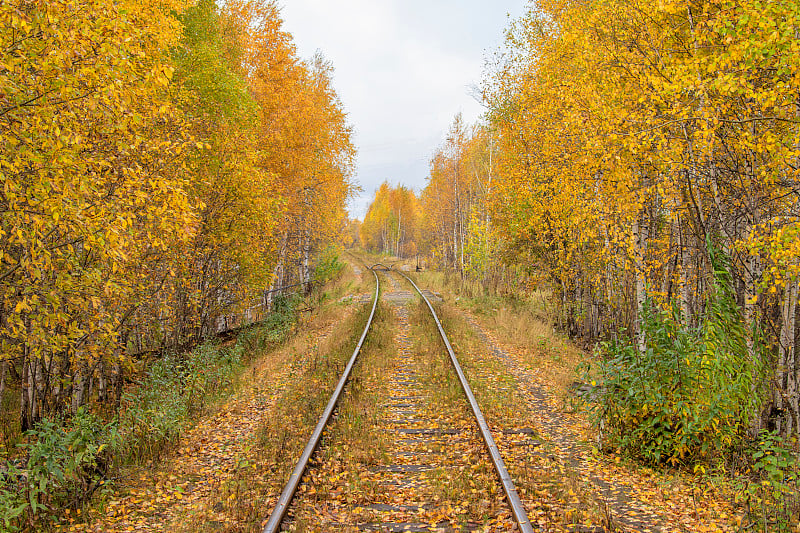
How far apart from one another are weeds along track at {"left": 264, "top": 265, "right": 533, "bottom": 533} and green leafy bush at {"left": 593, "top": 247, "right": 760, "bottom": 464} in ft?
6.37

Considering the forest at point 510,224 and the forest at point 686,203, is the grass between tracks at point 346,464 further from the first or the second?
the forest at point 686,203

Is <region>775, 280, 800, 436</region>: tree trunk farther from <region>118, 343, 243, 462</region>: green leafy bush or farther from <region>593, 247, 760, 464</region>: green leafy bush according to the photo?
<region>118, 343, 243, 462</region>: green leafy bush

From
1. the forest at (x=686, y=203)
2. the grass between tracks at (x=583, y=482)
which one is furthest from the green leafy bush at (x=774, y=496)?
the forest at (x=686, y=203)

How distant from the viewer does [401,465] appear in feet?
19.1

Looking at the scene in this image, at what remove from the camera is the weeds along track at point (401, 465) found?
→ 461 cm

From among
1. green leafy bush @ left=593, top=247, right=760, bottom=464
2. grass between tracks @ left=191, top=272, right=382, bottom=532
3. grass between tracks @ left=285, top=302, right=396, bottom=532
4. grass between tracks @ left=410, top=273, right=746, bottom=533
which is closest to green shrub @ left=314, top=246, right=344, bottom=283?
grass between tracks @ left=191, top=272, right=382, bottom=532

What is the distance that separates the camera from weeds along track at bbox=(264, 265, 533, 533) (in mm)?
4609

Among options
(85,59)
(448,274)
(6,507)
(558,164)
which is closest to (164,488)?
(6,507)

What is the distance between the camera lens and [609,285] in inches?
450

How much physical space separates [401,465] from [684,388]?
361 centimetres

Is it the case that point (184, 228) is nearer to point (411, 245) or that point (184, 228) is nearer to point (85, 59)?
point (85, 59)

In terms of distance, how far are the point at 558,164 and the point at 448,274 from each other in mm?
20764

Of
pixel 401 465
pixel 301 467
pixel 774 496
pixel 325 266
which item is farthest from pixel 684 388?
pixel 325 266

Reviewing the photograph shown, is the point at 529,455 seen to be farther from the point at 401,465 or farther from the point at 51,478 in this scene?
the point at 51,478
